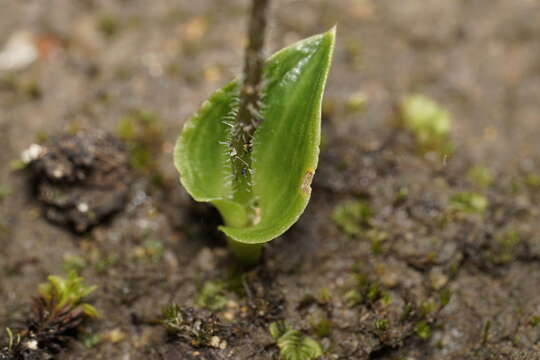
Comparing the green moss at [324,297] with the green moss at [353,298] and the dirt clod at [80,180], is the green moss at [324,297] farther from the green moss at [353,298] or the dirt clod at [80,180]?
the dirt clod at [80,180]

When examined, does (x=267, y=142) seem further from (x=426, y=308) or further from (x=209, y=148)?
(x=426, y=308)

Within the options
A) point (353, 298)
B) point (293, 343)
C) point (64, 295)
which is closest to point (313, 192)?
point (353, 298)

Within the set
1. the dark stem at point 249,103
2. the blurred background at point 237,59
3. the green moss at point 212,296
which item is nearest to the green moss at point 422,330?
the green moss at point 212,296

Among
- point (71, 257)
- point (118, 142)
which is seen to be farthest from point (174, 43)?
point (71, 257)

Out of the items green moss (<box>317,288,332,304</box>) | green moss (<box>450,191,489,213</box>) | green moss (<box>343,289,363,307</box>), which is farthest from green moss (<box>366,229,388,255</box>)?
green moss (<box>450,191,489,213</box>)

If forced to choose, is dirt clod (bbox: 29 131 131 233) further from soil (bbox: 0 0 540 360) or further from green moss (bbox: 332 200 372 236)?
green moss (bbox: 332 200 372 236)

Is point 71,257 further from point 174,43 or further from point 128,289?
point 174,43

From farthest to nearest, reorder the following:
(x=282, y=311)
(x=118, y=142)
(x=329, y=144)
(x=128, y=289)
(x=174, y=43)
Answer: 1. (x=174, y=43)
2. (x=329, y=144)
3. (x=118, y=142)
4. (x=128, y=289)
5. (x=282, y=311)
